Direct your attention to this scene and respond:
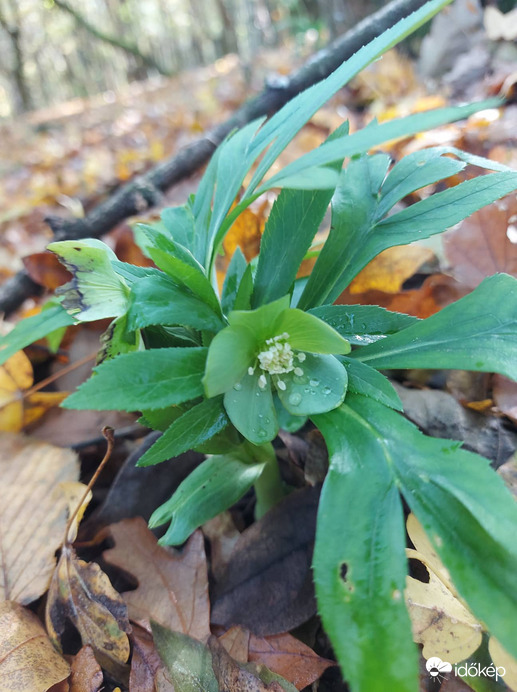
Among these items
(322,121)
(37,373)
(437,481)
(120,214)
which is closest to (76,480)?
Result: (37,373)

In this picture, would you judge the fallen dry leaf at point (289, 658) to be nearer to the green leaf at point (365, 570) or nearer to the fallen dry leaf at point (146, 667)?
the fallen dry leaf at point (146, 667)

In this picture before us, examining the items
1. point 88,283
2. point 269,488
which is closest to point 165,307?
point 88,283

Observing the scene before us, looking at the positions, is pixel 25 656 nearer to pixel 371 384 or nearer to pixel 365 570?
pixel 365 570

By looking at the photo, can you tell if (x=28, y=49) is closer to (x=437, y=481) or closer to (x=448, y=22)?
(x=448, y=22)

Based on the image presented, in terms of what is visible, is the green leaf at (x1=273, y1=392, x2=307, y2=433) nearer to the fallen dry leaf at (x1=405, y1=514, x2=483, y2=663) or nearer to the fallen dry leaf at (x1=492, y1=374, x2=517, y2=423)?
the fallen dry leaf at (x1=405, y1=514, x2=483, y2=663)

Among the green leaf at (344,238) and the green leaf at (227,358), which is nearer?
the green leaf at (227,358)

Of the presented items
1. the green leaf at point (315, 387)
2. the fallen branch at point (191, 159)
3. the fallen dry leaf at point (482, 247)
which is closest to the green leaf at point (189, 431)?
the green leaf at point (315, 387)
